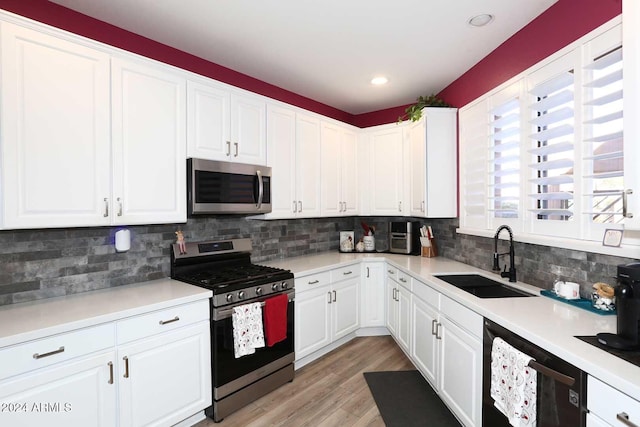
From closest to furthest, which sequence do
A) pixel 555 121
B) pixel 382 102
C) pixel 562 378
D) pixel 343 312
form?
pixel 562 378 < pixel 555 121 < pixel 343 312 < pixel 382 102

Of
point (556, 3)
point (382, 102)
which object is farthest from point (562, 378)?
point (382, 102)

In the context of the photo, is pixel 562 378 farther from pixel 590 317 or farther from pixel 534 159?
pixel 534 159

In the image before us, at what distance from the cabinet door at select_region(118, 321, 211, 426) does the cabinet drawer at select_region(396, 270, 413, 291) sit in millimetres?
1775

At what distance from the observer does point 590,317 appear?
1.67m

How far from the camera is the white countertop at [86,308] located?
5.14 feet

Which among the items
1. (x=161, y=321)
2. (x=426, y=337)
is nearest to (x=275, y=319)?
(x=161, y=321)

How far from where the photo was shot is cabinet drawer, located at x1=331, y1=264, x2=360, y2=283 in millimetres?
3362

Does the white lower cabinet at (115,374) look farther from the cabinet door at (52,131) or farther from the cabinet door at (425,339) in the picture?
the cabinet door at (425,339)

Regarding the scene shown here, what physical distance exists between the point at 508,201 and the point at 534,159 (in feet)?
1.28

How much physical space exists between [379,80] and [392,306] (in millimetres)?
2339

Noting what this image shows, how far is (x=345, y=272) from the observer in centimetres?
350

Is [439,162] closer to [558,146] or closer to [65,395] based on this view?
[558,146]

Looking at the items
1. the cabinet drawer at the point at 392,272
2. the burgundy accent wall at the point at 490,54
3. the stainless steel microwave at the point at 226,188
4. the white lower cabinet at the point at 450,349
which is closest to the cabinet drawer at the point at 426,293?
the white lower cabinet at the point at 450,349

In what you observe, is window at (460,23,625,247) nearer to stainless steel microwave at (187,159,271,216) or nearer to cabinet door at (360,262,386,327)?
cabinet door at (360,262,386,327)
